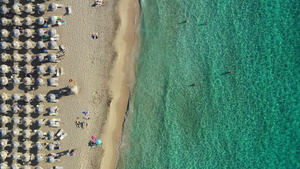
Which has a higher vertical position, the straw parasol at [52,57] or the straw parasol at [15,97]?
the straw parasol at [52,57]

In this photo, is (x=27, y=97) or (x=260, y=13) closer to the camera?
(x=27, y=97)

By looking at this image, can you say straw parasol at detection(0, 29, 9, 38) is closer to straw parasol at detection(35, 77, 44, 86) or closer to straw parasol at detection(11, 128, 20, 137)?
straw parasol at detection(35, 77, 44, 86)

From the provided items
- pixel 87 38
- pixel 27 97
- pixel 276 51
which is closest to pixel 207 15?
pixel 276 51

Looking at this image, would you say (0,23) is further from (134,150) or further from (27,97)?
(134,150)

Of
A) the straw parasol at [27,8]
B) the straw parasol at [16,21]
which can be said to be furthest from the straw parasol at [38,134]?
the straw parasol at [27,8]

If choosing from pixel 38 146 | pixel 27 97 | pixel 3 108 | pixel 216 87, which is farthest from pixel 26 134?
pixel 216 87

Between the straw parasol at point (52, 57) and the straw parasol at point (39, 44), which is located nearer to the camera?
the straw parasol at point (39, 44)

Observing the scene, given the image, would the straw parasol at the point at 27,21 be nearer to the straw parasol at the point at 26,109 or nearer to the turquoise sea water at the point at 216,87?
the straw parasol at the point at 26,109

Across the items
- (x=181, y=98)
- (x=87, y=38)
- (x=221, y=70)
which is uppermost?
(x=87, y=38)
